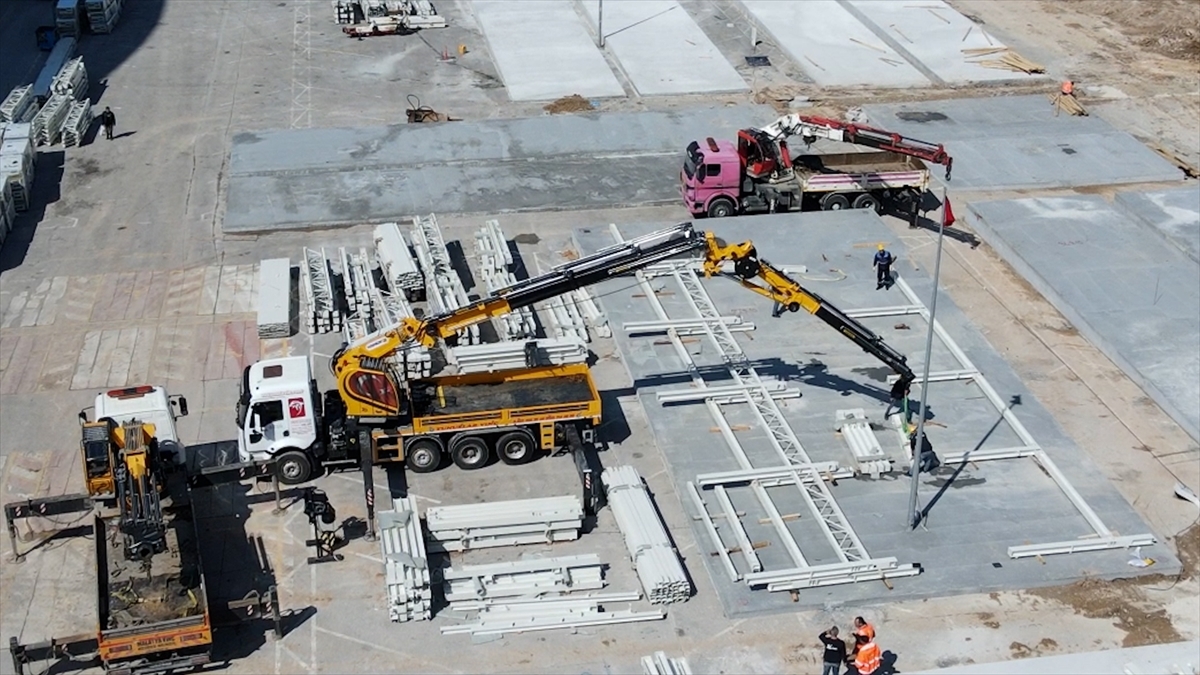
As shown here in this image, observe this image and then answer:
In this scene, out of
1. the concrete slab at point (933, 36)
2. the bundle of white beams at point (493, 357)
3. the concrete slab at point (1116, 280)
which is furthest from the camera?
the concrete slab at point (933, 36)

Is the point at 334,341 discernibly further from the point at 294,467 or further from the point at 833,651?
the point at 833,651

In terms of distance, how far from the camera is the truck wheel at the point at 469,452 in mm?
29656

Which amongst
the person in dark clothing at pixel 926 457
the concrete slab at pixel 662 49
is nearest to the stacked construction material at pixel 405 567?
the person in dark clothing at pixel 926 457

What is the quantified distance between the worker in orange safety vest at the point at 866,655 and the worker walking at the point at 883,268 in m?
15.6

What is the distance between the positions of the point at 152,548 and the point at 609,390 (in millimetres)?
12378

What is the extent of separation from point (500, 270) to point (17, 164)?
55.3 ft

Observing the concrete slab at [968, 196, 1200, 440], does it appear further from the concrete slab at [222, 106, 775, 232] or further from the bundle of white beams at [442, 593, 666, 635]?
the bundle of white beams at [442, 593, 666, 635]

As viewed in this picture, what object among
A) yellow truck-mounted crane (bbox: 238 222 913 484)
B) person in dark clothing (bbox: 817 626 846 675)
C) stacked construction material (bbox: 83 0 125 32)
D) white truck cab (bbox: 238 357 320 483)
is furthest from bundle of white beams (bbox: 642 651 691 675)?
stacked construction material (bbox: 83 0 125 32)

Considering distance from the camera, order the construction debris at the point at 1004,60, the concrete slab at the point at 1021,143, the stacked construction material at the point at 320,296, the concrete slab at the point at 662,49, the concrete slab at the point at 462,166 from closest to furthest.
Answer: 1. the stacked construction material at the point at 320,296
2. the concrete slab at the point at 462,166
3. the concrete slab at the point at 1021,143
4. the concrete slab at the point at 662,49
5. the construction debris at the point at 1004,60

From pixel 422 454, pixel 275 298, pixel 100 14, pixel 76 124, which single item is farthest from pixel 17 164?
pixel 422 454

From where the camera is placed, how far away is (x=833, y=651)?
2358 centimetres

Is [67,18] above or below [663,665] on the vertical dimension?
above

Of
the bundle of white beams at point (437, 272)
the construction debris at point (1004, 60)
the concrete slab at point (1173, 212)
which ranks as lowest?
the construction debris at point (1004, 60)

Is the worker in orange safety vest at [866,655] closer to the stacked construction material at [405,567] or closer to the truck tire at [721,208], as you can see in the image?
the stacked construction material at [405,567]
